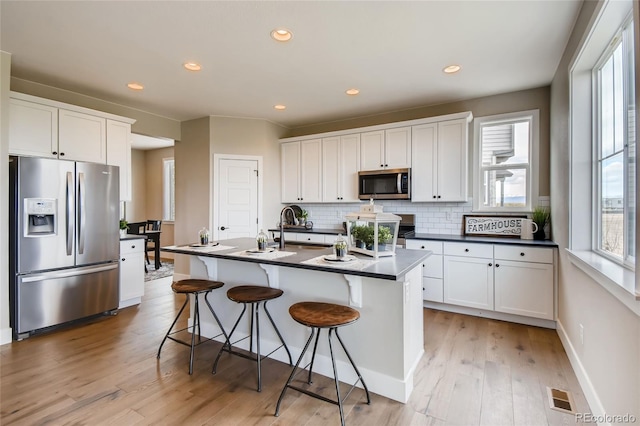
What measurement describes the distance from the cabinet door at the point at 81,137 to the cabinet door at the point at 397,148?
3.53m

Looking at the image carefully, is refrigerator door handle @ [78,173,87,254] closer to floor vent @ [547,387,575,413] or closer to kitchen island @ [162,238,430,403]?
kitchen island @ [162,238,430,403]

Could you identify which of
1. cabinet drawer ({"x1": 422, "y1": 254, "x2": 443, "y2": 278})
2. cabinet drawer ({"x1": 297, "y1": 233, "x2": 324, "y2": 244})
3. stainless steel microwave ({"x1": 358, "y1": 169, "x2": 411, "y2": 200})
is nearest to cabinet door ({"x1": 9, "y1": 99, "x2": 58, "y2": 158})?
cabinet drawer ({"x1": 297, "y1": 233, "x2": 324, "y2": 244})

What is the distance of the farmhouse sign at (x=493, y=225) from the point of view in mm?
3793

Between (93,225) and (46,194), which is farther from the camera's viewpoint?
(93,225)

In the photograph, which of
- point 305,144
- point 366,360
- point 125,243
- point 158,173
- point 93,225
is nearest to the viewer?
point 366,360

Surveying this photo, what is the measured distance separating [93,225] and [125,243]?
1.82ft

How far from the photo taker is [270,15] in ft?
7.46

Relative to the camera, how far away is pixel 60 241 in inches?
124

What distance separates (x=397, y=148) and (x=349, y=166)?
0.76 metres

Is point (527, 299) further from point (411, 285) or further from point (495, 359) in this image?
point (411, 285)

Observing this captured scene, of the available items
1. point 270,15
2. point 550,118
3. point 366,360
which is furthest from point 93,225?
point 550,118

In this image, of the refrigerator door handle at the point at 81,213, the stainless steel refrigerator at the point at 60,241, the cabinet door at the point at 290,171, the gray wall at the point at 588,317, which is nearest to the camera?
the gray wall at the point at 588,317

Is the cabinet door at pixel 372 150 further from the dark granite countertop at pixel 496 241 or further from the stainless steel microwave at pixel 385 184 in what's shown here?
the dark granite countertop at pixel 496 241

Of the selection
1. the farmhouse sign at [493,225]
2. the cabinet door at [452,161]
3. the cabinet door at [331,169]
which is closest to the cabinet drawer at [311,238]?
the cabinet door at [331,169]
